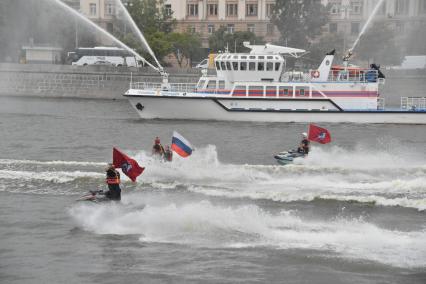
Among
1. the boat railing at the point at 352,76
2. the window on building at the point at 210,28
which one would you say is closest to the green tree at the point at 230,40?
the window on building at the point at 210,28

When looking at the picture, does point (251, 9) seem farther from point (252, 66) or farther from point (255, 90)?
point (255, 90)

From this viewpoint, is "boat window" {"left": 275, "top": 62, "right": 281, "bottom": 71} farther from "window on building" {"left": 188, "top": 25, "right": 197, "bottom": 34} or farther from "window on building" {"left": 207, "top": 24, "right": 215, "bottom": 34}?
"window on building" {"left": 207, "top": 24, "right": 215, "bottom": 34}

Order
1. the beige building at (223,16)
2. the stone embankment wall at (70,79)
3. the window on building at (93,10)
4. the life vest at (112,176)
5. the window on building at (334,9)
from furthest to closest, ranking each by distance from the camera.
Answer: the window on building at (93,10) → the beige building at (223,16) → the window on building at (334,9) → the stone embankment wall at (70,79) → the life vest at (112,176)

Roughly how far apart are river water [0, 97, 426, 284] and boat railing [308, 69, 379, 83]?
15.2 metres

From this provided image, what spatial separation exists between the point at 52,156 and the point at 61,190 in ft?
29.4

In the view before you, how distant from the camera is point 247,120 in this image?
55.0m

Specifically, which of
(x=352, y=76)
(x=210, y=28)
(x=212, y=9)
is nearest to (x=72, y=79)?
(x=210, y=28)

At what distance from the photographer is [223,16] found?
11350 cm

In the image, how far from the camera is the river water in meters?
19.3

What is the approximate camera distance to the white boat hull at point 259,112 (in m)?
54.7

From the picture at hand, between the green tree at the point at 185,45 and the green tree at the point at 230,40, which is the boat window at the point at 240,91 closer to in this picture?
the green tree at the point at 230,40

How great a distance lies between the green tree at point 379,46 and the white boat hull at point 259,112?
41627 millimetres

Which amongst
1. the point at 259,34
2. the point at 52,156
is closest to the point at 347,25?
the point at 259,34

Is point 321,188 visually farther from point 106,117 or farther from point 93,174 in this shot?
point 106,117
